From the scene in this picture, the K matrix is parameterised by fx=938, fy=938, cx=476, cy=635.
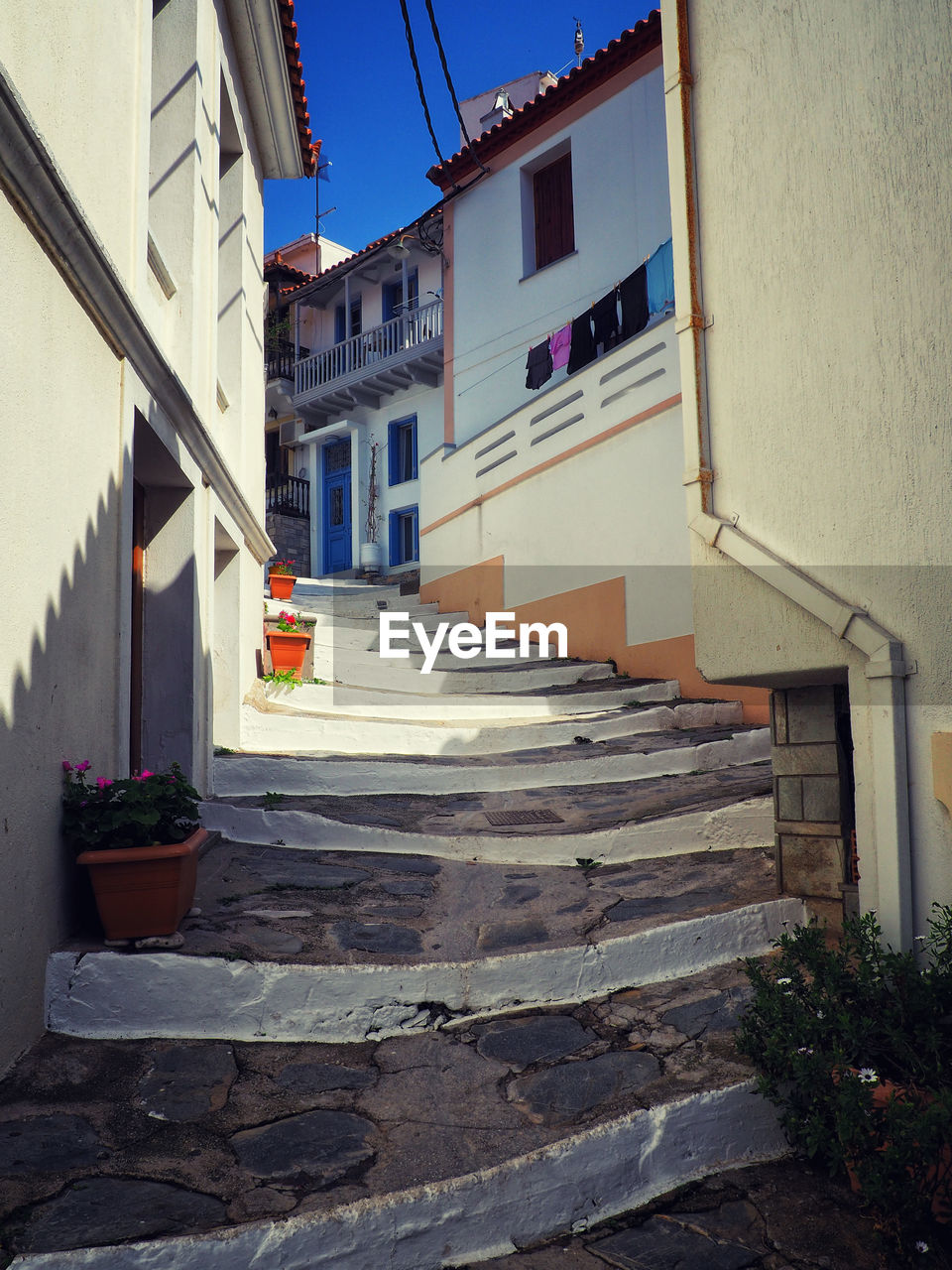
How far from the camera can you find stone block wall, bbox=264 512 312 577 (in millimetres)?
18156

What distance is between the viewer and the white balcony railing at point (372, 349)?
16.2 meters

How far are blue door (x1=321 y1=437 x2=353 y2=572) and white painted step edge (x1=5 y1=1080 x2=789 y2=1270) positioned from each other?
1542cm

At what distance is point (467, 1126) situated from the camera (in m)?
2.71

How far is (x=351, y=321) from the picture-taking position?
18.9 m

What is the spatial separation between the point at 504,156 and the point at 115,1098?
13008mm

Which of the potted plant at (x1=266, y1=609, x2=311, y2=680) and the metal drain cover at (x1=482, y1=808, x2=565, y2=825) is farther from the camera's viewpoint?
the potted plant at (x1=266, y1=609, x2=311, y2=680)

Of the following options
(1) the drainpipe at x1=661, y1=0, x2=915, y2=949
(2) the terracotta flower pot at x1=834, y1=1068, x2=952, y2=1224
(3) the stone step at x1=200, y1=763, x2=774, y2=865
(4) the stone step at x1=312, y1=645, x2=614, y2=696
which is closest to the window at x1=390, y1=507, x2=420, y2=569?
(4) the stone step at x1=312, y1=645, x2=614, y2=696

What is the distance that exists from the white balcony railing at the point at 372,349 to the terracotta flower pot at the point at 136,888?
13.5m

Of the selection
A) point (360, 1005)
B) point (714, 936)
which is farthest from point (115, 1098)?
point (714, 936)

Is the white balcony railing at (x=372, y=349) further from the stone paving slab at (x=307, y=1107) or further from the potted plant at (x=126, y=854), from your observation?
the stone paving slab at (x=307, y=1107)

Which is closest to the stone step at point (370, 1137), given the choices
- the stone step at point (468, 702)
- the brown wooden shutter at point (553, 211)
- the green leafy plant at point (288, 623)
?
the stone step at point (468, 702)

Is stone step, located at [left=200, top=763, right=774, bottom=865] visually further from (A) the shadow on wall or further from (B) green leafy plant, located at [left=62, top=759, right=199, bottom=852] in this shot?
(B) green leafy plant, located at [left=62, top=759, right=199, bottom=852]

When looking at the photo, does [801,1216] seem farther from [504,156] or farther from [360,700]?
[504,156]

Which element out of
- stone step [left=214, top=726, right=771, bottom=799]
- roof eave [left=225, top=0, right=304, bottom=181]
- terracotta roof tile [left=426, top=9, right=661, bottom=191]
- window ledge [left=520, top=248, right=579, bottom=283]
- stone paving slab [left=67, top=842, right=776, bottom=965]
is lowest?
stone paving slab [left=67, top=842, right=776, bottom=965]
